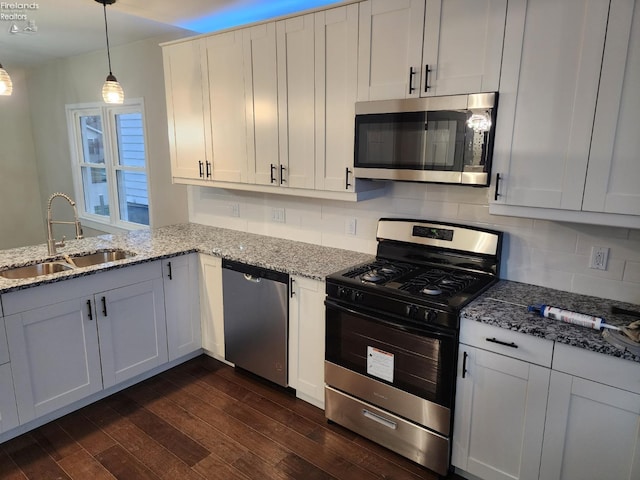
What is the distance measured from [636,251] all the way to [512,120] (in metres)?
0.84

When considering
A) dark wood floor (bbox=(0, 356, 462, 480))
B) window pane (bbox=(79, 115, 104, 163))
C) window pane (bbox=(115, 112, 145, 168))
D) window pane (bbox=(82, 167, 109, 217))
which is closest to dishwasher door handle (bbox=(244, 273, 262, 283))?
dark wood floor (bbox=(0, 356, 462, 480))

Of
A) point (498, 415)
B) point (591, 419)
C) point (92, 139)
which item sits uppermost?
point (92, 139)

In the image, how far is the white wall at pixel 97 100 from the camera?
155 inches

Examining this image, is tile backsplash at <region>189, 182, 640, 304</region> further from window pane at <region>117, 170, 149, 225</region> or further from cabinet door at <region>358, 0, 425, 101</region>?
window pane at <region>117, 170, 149, 225</region>

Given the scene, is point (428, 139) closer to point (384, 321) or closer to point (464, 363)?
point (384, 321)

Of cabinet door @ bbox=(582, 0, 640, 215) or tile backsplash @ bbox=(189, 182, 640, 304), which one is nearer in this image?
cabinet door @ bbox=(582, 0, 640, 215)

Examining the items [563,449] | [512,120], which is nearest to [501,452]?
[563,449]

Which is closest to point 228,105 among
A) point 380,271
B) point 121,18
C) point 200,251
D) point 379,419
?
point 200,251

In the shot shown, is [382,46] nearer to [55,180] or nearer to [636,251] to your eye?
[636,251]

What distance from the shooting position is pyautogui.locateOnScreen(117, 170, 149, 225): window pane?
4.59 m

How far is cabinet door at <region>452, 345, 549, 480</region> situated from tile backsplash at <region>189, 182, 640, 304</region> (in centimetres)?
64

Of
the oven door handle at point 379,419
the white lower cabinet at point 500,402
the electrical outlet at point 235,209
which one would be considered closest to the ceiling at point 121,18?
the electrical outlet at point 235,209

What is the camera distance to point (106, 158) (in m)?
4.91

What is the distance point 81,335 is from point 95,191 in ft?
11.5
